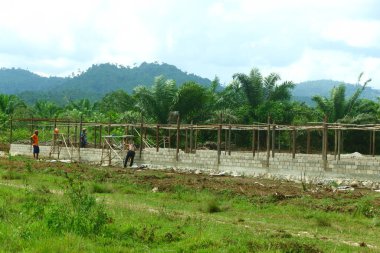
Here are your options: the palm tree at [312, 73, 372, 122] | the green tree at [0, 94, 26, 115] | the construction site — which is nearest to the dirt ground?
the construction site

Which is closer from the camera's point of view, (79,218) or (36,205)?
(79,218)

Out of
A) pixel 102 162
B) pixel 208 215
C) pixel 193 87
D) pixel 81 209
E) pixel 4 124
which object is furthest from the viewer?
pixel 4 124

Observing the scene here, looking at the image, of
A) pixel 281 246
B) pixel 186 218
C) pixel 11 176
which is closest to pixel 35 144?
pixel 11 176

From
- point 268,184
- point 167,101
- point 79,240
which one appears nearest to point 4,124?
point 167,101

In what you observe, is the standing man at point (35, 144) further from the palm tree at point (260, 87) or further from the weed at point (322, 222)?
the weed at point (322, 222)

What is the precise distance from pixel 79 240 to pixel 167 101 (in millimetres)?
23212

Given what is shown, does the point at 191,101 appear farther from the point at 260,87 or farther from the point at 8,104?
the point at 8,104

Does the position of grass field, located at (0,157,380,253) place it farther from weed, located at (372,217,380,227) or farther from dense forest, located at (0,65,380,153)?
dense forest, located at (0,65,380,153)

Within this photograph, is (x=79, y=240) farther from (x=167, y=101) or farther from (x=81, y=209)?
(x=167, y=101)

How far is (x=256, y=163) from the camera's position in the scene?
2009 cm

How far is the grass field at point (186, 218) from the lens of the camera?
780 centimetres

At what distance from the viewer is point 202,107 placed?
1217 inches

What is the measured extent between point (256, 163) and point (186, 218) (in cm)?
1015

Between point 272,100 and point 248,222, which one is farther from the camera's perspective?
point 272,100
